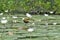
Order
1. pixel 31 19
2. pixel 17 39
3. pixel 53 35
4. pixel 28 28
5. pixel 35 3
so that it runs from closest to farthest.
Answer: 1. pixel 17 39
2. pixel 53 35
3. pixel 28 28
4. pixel 31 19
5. pixel 35 3

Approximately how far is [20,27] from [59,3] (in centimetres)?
163

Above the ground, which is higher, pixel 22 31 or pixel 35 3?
pixel 35 3

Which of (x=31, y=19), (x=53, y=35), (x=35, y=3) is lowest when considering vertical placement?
(x=53, y=35)

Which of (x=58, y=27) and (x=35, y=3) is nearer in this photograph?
(x=58, y=27)

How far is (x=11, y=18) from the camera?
4.92 m

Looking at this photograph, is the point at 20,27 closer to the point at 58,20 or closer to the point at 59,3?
the point at 58,20

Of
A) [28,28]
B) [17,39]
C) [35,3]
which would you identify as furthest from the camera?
[35,3]

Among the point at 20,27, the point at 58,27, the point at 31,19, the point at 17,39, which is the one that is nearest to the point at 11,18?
the point at 31,19

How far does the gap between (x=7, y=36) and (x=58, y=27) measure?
3.73 feet

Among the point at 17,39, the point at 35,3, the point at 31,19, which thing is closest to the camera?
the point at 17,39

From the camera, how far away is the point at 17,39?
3.61 meters

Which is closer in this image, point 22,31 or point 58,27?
point 22,31

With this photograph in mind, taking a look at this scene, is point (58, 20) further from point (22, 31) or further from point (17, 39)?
point (17, 39)

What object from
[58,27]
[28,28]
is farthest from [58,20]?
[28,28]
